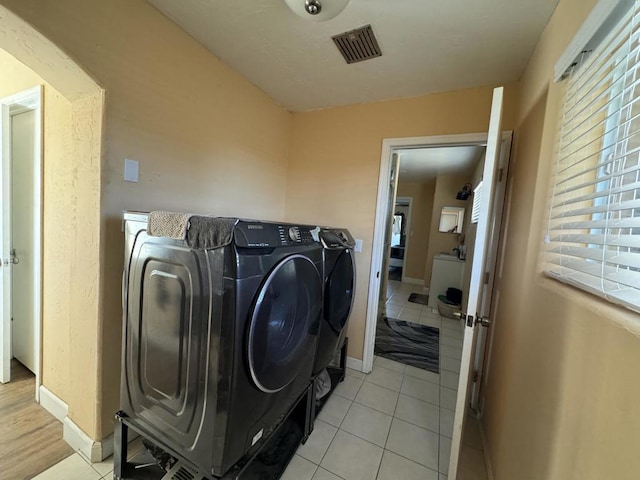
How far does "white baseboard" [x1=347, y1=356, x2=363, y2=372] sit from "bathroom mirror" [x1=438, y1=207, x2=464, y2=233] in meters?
3.72

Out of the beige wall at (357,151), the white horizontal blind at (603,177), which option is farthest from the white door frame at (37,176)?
the white horizontal blind at (603,177)

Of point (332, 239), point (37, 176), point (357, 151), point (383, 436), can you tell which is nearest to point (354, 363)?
point (383, 436)

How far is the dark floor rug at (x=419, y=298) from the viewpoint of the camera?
4.56m

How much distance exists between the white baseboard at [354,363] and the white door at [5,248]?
8.40 feet

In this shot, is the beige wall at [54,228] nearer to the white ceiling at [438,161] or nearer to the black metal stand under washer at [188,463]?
→ the black metal stand under washer at [188,463]

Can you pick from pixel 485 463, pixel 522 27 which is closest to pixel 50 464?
pixel 485 463

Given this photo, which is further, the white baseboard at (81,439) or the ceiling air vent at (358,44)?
the ceiling air vent at (358,44)

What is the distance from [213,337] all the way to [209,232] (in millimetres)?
358

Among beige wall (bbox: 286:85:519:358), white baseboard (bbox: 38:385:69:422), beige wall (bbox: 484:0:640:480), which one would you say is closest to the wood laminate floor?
white baseboard (bbox: 38:385:69:422)

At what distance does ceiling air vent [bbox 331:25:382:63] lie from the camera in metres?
1.40

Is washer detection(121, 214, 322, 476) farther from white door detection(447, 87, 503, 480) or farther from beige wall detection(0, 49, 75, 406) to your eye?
white door detection(447, 87, 503, 480)

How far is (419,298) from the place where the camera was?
4797 millimetres

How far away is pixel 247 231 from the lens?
0.84 meters

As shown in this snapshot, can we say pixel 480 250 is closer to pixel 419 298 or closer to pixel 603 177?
pixel 603 177
